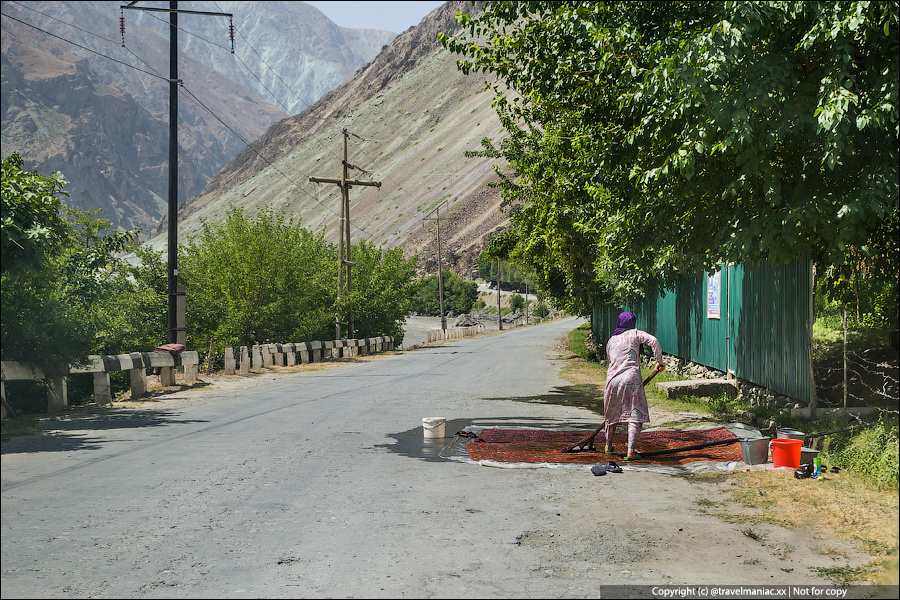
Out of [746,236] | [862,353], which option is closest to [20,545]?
[746,236]

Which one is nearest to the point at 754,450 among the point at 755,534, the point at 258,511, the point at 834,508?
the point at 834,508

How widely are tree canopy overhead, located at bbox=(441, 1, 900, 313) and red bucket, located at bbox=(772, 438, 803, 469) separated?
2188 millimetres

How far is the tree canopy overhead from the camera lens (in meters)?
7.42

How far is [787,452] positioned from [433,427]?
14.9 ft

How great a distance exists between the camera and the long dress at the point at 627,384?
8953 millimetres

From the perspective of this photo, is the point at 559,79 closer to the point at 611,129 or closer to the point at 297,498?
the point at 611,129

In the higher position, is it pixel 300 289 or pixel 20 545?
pixel 300 289

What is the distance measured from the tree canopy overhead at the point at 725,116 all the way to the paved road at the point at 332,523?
353 cm

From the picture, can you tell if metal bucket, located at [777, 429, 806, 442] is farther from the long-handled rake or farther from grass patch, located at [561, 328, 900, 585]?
the long-handled rake

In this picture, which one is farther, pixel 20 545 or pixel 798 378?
pixel 798 378

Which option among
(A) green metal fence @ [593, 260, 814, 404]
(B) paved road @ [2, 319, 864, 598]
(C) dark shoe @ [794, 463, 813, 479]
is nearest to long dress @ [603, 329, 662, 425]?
(B) paved road @ [2, 319, 864, 598]

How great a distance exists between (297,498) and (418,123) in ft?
633

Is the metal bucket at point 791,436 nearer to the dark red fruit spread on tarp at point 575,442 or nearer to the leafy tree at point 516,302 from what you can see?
the dark red fruit spread on tarp at point 575,442

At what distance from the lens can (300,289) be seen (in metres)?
28.6
